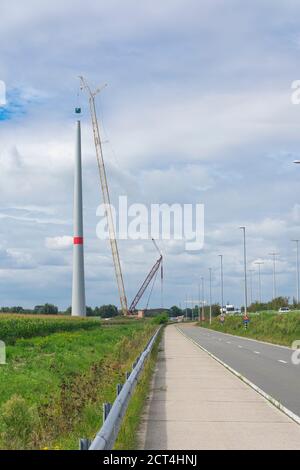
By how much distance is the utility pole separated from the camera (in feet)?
219

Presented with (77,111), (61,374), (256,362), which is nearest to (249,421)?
(61,374)

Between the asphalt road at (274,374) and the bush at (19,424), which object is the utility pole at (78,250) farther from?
the bush at (19,424)

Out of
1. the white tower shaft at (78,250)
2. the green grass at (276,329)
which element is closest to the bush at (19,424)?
the green grass at (276,329)

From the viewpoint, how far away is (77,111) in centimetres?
8169

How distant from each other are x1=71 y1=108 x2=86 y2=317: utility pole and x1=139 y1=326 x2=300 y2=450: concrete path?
46407 millimetres

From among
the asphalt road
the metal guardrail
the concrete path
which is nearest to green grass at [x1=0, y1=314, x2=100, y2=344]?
the asphalt road

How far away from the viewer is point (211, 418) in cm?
1328

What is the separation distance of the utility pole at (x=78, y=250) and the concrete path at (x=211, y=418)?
46407 mm

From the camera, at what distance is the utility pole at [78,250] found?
66875 mm

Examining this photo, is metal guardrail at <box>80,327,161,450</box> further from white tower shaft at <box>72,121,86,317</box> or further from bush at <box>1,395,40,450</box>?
white tower shaft at <box>72,121,86,317</box>

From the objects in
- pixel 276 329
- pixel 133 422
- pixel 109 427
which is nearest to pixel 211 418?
pixel 133 422
